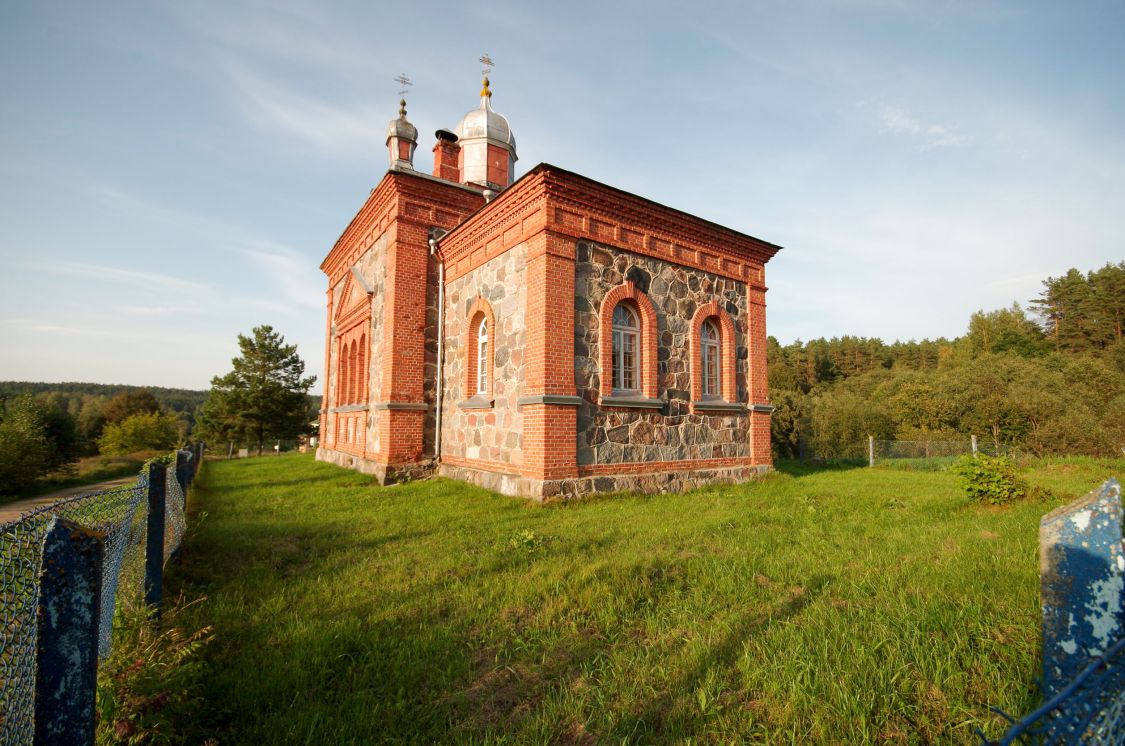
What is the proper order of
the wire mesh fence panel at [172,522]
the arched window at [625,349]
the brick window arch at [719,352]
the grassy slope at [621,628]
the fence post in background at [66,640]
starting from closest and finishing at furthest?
the fence post in background at [66,640], the grassy slope at [621,628], the wire mesh fence panel at [172,522], the arched window at [625,349], the brick window arch at [719,352]

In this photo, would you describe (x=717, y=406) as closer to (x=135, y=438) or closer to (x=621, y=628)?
(x=621, y=628)

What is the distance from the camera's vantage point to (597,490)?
9.40 metres

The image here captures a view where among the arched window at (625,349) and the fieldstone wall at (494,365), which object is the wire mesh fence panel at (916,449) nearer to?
the arched window at (625,349)

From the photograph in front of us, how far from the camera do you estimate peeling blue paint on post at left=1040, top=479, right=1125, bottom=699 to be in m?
1.56

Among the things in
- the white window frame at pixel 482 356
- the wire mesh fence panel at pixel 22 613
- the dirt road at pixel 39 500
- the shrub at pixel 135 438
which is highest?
the white window frame at pixel 482 356

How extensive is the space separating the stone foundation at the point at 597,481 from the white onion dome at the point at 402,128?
942cm

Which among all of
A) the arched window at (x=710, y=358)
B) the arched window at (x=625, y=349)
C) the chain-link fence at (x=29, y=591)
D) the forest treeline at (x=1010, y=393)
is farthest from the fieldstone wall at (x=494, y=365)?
the forest treeline at (x=1010, y=393)

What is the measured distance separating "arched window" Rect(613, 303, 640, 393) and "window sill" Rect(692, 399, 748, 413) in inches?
65.6

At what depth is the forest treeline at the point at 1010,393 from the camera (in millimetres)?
25703

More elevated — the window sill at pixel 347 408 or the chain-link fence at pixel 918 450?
the window sill at pixel 347 408

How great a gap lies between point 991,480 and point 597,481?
610cm

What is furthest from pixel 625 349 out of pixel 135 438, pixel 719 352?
pixel 135 438

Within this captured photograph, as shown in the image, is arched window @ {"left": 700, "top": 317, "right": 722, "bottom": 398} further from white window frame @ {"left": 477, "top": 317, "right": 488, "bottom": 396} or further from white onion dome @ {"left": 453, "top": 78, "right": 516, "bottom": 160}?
white onion dome @ {"left": 453, "top": 78, "right": 516, "bottom": 160}

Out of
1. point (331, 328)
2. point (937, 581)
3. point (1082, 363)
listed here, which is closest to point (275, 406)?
point (331, 328)
